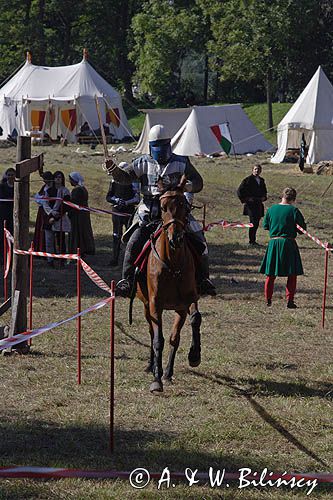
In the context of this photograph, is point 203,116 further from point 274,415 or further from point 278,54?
point 274,415

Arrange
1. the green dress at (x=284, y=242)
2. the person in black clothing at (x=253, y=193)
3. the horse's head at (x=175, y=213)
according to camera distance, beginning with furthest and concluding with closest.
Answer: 1. the person in black clothing at (x=253, y=193)
2. the green dress at (x=284, y=242)
3. the horse's head at (x=175, y=213)

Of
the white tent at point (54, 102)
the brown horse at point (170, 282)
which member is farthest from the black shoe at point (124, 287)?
the white tent at point (54, 102)

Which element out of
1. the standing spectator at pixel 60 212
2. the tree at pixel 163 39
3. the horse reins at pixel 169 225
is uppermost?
the tree at pixel 163 39

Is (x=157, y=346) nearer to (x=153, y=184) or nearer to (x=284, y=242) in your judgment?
(x=153, y=184)

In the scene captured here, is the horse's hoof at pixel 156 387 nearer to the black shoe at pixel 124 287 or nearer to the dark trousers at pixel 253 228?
the black shoe at pixel 124 287

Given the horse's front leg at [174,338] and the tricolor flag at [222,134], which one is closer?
the horse's front leg at [174,338]

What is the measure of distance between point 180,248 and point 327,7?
171ft

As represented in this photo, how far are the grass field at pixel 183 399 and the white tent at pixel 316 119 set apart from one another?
23.9m

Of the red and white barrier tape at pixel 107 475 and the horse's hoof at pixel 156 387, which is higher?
the red and white barrier tape at pixel 107 475

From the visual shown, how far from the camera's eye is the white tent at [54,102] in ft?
147

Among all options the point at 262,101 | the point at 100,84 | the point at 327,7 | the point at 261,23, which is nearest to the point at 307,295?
the point at 100,84

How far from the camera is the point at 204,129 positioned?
3981 cm

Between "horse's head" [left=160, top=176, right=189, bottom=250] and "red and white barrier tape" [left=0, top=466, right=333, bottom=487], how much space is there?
7.64 feet

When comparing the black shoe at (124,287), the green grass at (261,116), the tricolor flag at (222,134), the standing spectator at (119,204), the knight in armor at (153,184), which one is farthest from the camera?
the green grass at (261,116)
